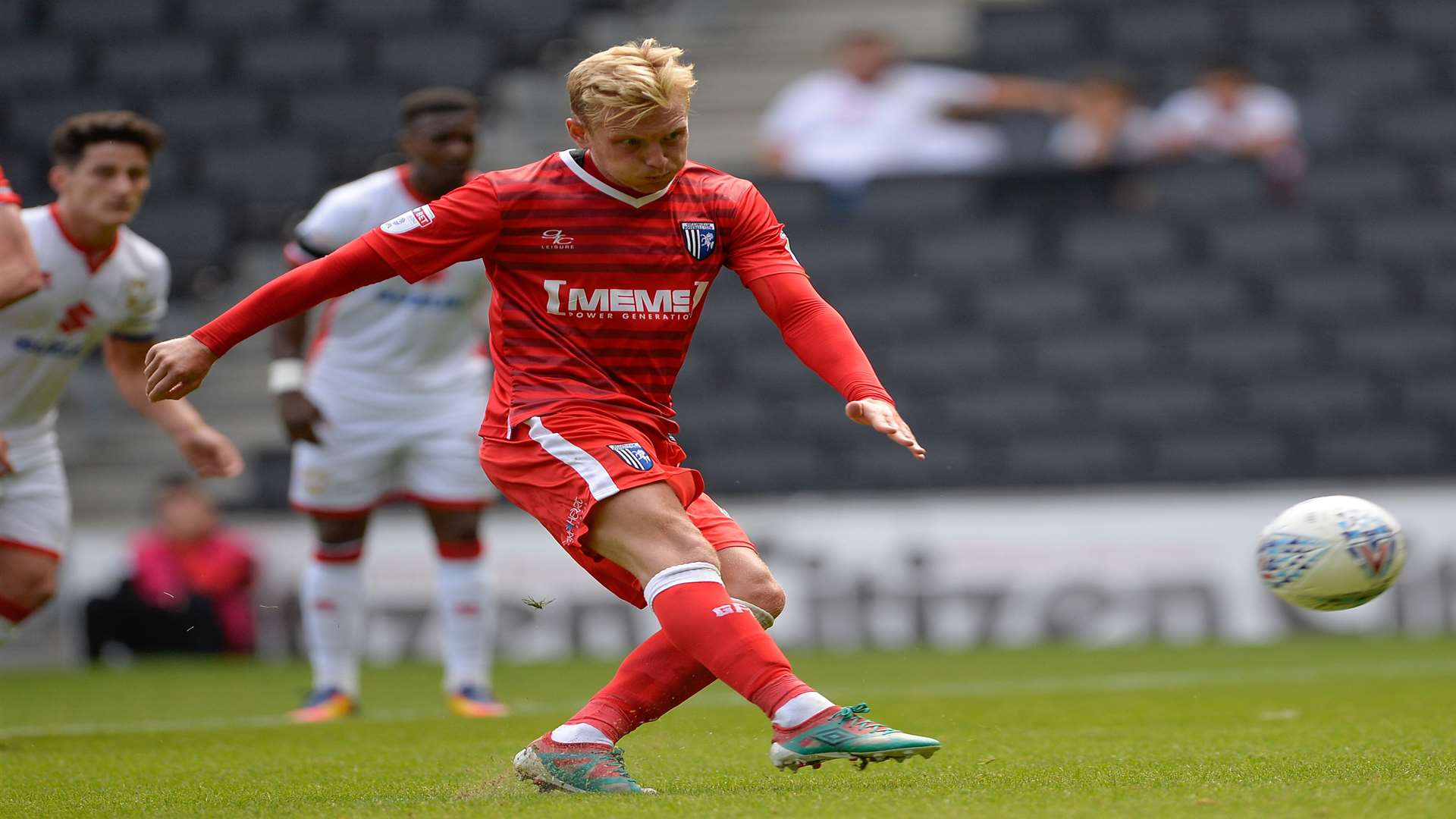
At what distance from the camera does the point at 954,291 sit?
1244 cm

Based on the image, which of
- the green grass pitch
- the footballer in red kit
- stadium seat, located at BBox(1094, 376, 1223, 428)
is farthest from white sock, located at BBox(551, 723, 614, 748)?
stadium seat, located at BBox(1094, 376, 1223, 428)

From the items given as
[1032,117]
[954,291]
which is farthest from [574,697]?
[1032,117]

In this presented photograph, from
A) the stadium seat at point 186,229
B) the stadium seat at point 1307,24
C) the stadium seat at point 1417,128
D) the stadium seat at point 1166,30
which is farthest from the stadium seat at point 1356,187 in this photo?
the stadium seat at point 186,229

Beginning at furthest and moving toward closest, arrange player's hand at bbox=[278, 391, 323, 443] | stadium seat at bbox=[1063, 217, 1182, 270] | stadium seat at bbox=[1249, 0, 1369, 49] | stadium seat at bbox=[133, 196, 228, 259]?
stadium seat at bbox=[1249, 0, 1369, 49]
stadium seat at bbox=[133, 196, 228, 259]
stadium seat at bbox=[1063, 217, 1182, 270]
player's hand at bbox=[278, 391, 323, 443]

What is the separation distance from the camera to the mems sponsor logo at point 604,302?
4.23 meters

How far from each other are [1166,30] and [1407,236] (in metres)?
2.81

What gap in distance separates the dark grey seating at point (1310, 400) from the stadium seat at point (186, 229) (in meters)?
7.34

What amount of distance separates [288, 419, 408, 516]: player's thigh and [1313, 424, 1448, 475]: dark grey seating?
20.5 feet

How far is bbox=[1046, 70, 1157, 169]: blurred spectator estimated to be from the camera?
1251 cm

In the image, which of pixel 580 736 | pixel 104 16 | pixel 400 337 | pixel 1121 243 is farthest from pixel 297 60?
pixel 580 736

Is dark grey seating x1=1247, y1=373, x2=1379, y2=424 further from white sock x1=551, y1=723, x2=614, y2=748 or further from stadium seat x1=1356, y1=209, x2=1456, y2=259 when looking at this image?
white sock x1=551, y1=723, x2=614, y2=748

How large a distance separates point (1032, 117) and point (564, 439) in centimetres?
925

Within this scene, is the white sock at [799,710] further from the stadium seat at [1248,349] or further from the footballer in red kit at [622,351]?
the stadium seat at [1248,349]

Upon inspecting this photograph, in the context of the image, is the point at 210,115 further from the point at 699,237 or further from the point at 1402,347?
the point at 699,237
